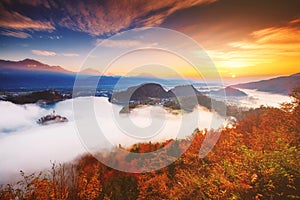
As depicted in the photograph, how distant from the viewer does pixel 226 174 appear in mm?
12000

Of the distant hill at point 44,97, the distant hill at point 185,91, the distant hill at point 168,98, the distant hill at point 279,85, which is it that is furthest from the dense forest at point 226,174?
the distant hill at point 44,97

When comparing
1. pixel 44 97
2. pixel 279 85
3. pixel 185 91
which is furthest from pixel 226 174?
pixel 44 97

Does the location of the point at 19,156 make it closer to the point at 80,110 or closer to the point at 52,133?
the point at 52,133

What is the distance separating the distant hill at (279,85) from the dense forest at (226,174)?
4.27 metres

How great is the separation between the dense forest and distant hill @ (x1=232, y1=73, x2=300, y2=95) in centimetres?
427

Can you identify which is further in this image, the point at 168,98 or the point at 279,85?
the point at 168,98

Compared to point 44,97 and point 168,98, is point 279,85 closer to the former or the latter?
point 168,98

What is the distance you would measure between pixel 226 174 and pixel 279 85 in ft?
110

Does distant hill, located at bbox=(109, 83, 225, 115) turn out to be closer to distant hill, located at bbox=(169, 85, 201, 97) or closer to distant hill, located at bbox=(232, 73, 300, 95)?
A: distant hill, located at bbox=(169, 85, 201, 97)

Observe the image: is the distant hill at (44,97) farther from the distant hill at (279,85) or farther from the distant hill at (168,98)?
the distant hill at (279,85)

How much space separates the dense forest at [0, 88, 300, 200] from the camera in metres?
8.56

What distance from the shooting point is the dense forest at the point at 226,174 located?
8.56 m

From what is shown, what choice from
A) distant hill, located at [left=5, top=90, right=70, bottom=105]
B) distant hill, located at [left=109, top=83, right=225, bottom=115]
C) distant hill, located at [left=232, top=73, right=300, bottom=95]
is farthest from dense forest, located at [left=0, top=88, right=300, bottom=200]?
distant hill, located at [left=5, top=90, right=70, bottom=105]

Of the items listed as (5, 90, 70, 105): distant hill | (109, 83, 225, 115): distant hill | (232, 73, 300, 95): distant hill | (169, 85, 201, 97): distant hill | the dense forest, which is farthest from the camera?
(5, 90, 70, 105): distant hill
